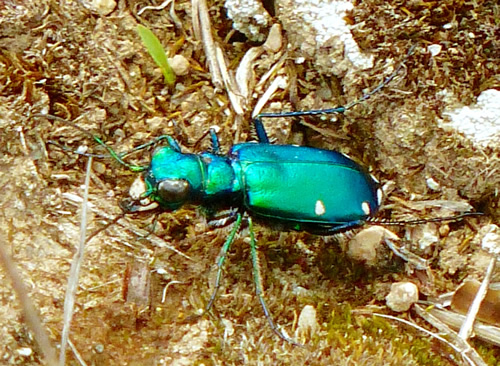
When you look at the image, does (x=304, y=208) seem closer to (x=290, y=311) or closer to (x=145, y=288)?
(x=290, y=311)

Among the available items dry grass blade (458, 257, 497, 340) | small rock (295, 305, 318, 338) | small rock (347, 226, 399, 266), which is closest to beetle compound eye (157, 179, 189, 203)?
small rock (295, 305, 318, 338)

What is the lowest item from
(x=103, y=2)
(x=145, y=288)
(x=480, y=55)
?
(x=145, y=288)

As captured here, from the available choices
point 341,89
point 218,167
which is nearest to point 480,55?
point 341,89

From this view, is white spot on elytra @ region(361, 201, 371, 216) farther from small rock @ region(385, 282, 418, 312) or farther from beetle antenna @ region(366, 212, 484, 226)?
small rock @ region(385, 282, 418, 312)

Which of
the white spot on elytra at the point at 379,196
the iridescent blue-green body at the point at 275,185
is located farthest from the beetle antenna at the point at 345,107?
the white spot on elytra at the point at 379,196

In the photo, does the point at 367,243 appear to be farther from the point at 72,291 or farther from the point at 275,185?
the point at 72,291

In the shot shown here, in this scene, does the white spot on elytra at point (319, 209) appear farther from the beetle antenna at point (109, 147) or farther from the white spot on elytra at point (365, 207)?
the beetle antenna at point (109, 147)
